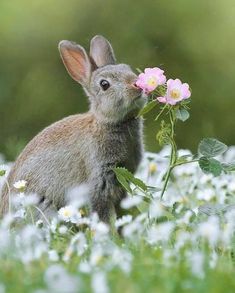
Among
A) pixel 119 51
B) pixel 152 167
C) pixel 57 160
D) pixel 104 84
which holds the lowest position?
pixel 152 167

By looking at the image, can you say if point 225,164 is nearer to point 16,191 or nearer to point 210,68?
point 16,191

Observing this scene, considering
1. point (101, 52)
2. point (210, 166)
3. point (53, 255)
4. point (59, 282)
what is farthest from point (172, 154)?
point (59, 282)

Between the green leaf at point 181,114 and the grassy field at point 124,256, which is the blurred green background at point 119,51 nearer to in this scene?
the grassy field at point 124,256

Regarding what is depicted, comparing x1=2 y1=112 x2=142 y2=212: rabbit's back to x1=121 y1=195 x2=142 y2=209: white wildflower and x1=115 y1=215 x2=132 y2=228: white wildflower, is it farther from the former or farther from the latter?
x1=115 y1=215 x2=132 y2=228: white wildflower

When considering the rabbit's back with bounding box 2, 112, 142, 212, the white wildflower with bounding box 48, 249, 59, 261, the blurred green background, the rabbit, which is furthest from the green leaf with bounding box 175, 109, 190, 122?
the blurred green background

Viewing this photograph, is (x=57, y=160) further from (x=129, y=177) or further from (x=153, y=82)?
(x=153, y=82)

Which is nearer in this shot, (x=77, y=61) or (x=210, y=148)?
(x=210, y=148)

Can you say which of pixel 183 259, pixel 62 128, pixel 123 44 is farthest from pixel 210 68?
pixel 183 259

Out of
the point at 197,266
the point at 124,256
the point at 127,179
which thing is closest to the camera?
the point at 197,266
